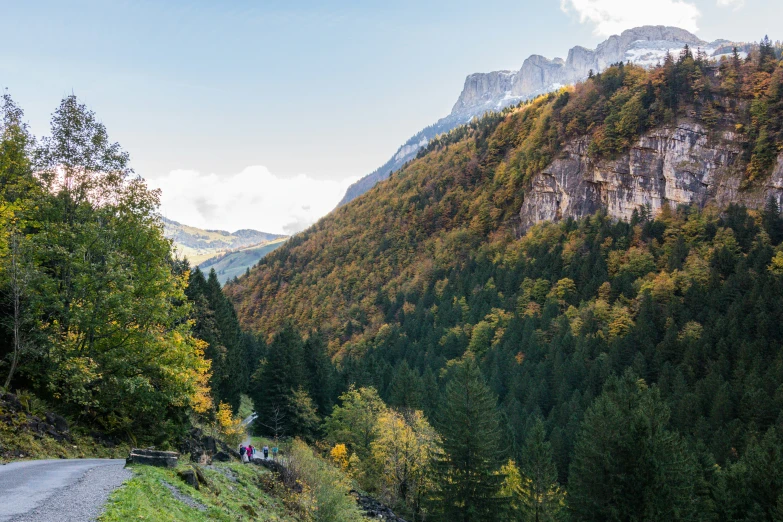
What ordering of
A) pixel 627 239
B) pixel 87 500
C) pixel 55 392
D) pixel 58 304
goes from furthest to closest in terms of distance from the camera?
pixel 627 239 → pixel 55 392 → pixel 58 304 → pixel 87 500

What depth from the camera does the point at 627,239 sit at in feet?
361

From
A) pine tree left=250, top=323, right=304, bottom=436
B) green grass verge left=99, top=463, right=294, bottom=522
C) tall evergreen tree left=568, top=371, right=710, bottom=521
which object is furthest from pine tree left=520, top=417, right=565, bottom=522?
green grass verge left=99, top=463, right=294, bottom=522

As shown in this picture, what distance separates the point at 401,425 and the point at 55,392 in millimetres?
30287

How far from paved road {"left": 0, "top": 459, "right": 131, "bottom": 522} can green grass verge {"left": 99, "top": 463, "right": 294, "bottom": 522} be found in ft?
1.60

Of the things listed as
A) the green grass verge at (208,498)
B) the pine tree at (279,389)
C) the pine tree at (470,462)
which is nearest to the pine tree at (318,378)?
the pine tree at (279,389)

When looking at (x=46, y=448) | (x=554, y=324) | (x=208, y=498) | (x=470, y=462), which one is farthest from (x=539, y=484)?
(x=554, y=324)

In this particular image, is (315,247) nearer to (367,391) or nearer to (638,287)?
(638,287)

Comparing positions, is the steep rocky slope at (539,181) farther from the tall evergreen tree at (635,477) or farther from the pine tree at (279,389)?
the tall evergreen tree at (635,477)

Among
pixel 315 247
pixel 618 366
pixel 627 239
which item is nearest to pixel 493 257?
pixel 627 239

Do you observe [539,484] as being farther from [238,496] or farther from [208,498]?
[208,498]

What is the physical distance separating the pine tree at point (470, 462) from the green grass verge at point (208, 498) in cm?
1928

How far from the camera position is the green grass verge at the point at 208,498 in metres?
13.0

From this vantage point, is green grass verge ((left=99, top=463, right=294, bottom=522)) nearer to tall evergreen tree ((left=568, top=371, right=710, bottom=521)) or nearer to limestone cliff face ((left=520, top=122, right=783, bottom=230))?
tall evergreen tree ((left=568, top=371, right=710, bottom=521))

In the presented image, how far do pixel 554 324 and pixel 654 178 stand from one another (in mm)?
45225
